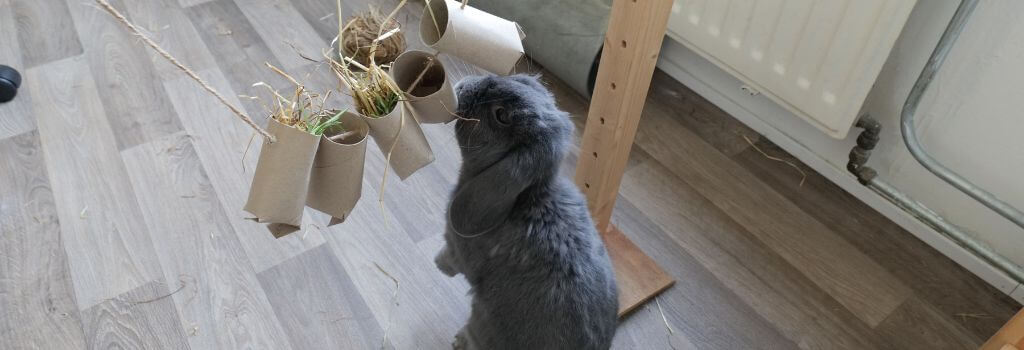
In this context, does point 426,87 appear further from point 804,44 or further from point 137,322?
point 804,44

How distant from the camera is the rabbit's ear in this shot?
0.79 m

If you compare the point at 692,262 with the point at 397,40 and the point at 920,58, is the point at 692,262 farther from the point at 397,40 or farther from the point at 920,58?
the point at 397,40

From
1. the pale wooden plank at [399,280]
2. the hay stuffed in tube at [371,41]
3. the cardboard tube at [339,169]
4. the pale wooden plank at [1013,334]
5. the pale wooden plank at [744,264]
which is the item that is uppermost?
the cardboard tube at [339,169]

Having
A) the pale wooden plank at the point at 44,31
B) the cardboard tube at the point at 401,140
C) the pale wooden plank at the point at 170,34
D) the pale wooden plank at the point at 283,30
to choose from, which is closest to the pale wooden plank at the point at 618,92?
the cardboard tube at the point at 401,140

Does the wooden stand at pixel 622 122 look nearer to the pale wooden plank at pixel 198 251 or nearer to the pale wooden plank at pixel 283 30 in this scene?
the pale wooden plank at pixel 198 251

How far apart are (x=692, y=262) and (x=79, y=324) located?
4.03 feet

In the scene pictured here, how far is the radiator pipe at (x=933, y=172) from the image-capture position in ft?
4.02

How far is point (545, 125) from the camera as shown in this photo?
791mm

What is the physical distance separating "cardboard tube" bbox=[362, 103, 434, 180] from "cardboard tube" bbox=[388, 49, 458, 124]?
17 millimetres

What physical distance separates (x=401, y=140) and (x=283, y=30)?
1353 millimetres

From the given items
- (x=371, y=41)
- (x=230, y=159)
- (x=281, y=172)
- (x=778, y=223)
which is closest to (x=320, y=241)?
(x=230, y=159)

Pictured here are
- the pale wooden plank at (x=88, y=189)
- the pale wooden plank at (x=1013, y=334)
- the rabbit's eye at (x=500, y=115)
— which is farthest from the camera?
the pale wooden plank at (x=88, y=189)

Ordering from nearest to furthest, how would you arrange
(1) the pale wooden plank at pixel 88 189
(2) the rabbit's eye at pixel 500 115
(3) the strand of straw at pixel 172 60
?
(3) the strand of straw at pixel 172 60
(2) the rabbit's eye at pixel 500 115
(1) the pale wooden plank at pixel 88 189

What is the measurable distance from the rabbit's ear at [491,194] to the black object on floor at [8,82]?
1.34 meters
